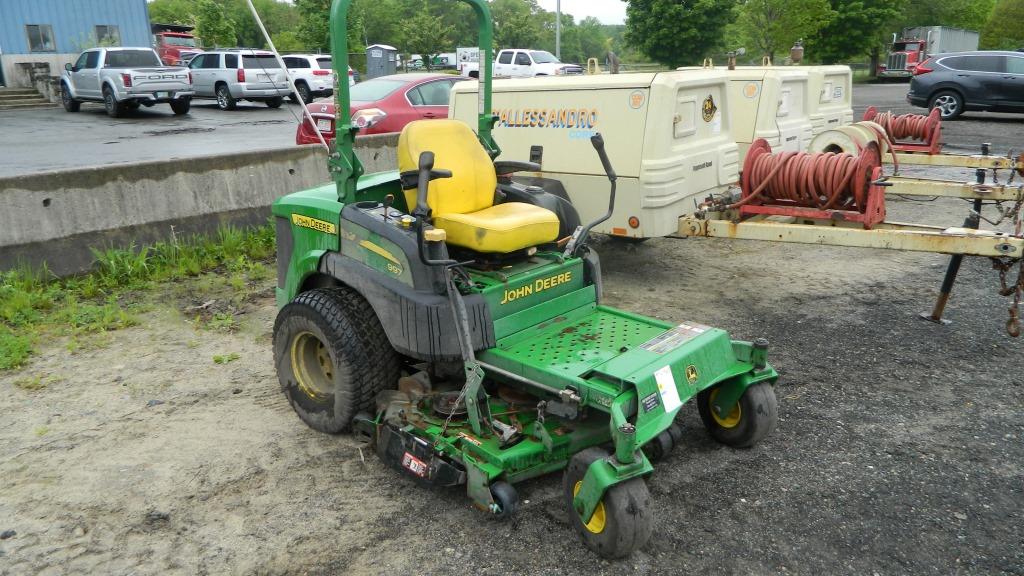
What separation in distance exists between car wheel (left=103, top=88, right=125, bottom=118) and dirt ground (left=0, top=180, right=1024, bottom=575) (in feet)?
54.6

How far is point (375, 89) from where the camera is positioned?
37.9ft

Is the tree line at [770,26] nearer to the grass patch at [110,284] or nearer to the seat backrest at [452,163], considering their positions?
the grass patch at [110,284]

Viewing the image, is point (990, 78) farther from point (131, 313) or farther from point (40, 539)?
point (40, 539)

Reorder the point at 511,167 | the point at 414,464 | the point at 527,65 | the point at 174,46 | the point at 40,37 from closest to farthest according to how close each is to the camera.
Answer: the point at 414,464 < the point at 511,167 < the point at 40,37 < the point at 527,65 < the point at 174,46

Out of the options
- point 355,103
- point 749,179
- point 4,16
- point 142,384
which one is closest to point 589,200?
point 749,179

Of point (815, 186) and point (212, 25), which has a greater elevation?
point (212, 25)

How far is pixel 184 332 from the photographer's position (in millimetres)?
5977

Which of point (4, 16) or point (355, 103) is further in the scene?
point (4, 16)

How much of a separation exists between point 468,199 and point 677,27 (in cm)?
3696

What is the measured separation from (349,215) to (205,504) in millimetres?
1593

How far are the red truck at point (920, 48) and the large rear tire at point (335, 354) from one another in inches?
1636

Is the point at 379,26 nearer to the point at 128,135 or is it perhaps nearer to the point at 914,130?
the point at 128,135

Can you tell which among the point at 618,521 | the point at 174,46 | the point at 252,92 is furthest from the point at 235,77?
the point at 618,521

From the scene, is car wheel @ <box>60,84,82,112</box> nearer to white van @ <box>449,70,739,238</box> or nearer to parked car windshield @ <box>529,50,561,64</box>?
parked car windshield @ <box>529,50,561,64</box>
